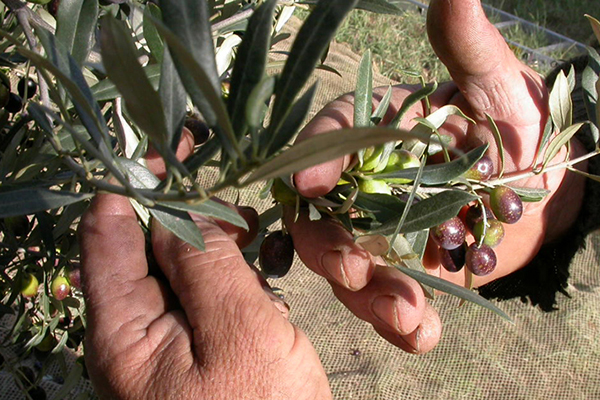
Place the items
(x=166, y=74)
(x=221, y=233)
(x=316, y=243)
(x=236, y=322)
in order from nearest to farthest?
1. (x=166, y=74)
2. (x=236, y=322)
3. (x=221, y=233)
4. (x=316, y=243)

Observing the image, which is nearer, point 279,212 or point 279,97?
point 279,97

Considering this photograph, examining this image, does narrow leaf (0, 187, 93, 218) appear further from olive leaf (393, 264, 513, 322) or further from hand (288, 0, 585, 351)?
olive leaf (393, 264, 513, 322)

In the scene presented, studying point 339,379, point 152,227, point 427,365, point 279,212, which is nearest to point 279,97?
point 152,227

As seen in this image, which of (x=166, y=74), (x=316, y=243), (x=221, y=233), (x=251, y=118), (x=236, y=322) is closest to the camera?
(x=251, y=118)

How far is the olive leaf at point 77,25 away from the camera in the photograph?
72cm

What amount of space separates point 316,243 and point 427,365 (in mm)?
1372

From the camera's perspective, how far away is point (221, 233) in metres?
0.88

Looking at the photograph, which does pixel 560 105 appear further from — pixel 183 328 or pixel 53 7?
pixel 53 7

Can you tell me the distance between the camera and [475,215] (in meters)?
1.03

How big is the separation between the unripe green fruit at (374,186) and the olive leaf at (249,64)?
1.59 feet

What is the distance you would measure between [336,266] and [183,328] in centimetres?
28

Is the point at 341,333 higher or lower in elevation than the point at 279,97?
lower

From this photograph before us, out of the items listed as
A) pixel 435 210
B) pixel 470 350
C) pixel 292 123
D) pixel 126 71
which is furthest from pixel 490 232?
pixel 470 350

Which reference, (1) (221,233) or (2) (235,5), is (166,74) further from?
(2) (235,5)
